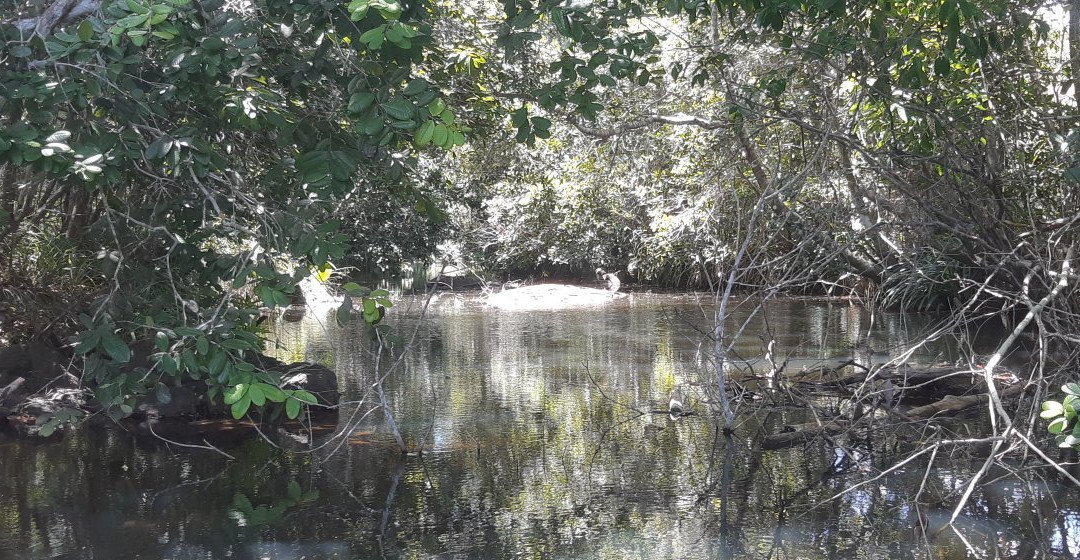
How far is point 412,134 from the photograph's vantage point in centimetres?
423

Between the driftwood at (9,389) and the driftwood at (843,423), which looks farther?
the driftwood at (9,389)

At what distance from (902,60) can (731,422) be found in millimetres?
→ 2643

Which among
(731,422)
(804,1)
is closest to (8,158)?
(804,1)

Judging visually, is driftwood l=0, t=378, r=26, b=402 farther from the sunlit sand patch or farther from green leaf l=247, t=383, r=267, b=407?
the sunlit sand patch

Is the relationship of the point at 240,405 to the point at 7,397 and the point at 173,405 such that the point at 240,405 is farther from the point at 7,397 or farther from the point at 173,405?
the point at 7,397

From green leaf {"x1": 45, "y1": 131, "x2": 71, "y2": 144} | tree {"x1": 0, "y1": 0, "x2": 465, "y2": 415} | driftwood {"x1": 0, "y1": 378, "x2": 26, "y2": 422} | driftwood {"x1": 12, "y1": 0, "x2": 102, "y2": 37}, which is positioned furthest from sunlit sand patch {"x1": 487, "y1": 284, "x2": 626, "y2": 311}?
green leaf {"x1": 45, "y1": 131, "x2": 71, "y2": 144}

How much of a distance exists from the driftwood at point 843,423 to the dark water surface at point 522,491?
0.43ft

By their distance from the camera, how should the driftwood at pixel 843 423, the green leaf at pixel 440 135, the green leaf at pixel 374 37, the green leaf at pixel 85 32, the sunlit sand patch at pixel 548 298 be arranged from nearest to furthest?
the green leaf at pixel 374 37, the green leaf at pixel 440 135, the green leaf at pixel 85 32, the driftwood at pixel 843 423, the sunlit sand patch at pixel 548 298

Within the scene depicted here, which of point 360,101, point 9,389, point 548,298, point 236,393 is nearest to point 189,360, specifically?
point 236,393

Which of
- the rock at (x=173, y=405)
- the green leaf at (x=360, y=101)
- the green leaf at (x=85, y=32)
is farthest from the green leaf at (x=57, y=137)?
the rock at (x=173, y=405)

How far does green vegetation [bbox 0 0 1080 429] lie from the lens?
381cm

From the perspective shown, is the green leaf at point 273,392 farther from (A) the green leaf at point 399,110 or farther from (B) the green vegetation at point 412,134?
(A) the green leaf at point 399,110

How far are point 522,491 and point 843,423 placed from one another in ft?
7.14

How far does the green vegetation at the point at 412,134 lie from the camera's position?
381cm
